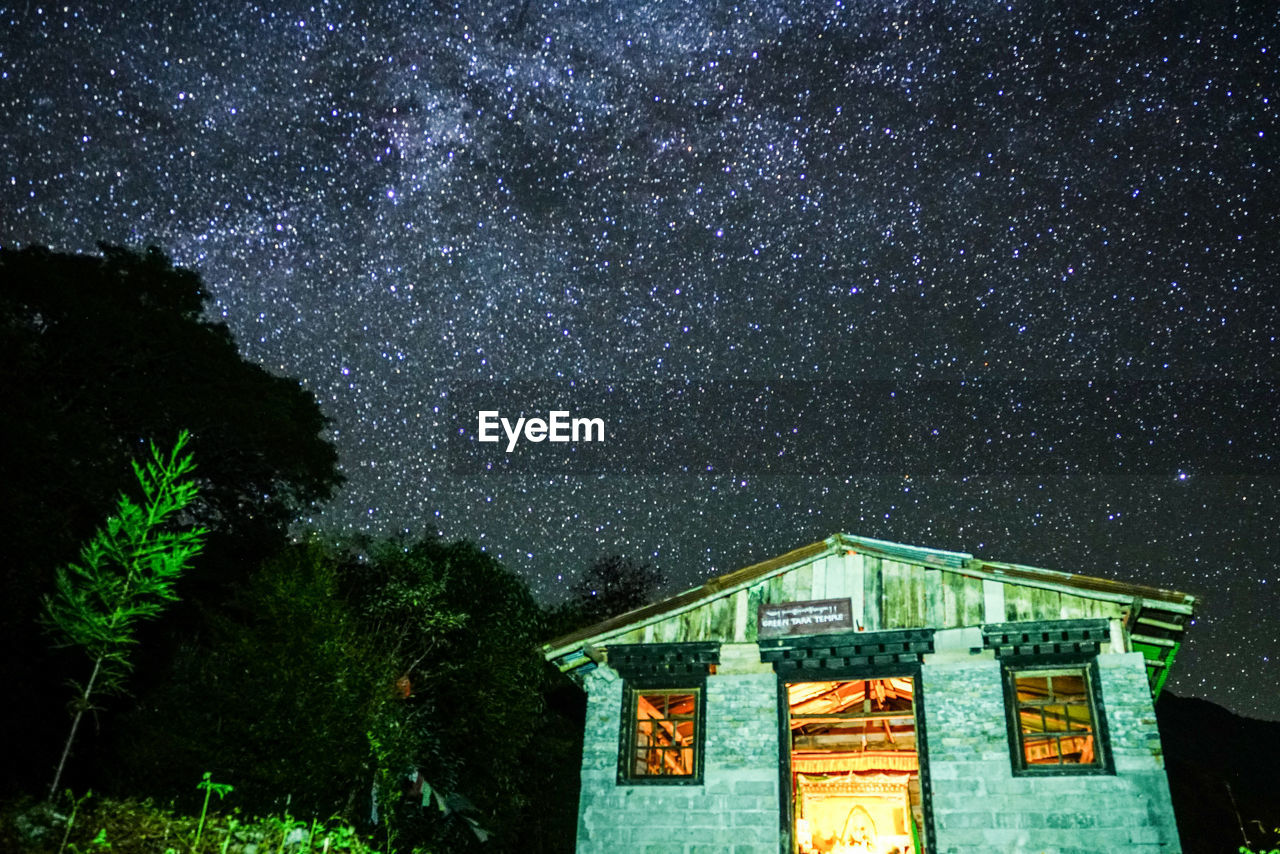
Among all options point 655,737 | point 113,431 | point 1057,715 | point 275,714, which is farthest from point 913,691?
point 113,431

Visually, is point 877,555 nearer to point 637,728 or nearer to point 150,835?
point 637,728

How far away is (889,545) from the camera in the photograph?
564 inches

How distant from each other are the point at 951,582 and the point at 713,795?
17.7 feet

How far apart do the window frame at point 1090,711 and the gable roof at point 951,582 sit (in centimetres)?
104

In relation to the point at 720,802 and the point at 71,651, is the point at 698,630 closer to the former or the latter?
the point at 720,802

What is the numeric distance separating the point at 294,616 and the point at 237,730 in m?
2.22

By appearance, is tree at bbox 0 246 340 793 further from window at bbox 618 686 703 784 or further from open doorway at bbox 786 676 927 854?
open doorway at bbox 786 676 927 854

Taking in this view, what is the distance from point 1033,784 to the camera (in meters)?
11.9

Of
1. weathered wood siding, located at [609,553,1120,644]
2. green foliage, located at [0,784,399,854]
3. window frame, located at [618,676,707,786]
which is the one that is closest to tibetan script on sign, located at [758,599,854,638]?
weathered wood siding, located at [609,553,1120,644]

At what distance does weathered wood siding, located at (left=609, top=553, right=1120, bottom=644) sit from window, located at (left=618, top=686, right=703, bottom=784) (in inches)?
41.2

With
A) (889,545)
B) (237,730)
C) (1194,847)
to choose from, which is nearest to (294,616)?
(237,730)

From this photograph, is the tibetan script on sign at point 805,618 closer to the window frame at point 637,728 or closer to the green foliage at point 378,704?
the window frame at point 637,728

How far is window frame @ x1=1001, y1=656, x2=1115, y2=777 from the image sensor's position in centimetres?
1176

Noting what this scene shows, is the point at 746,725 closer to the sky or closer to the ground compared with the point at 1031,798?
closer to the sky
